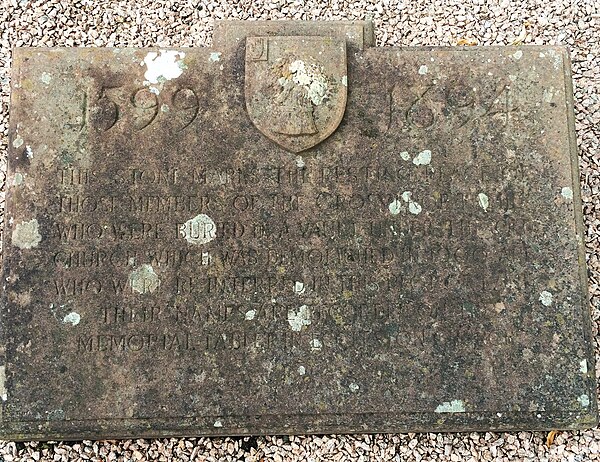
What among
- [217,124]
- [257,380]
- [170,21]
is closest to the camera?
[257,380]

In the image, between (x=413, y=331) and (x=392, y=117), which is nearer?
(x=413, y=331)

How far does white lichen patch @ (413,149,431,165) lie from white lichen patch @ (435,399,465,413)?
1.32 m

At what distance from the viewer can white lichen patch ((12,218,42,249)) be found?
340cm

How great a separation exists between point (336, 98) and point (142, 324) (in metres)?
1.66

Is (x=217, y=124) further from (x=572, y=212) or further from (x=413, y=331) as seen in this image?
(x=572, y=212)

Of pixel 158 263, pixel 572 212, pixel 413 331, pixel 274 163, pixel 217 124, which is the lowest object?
pixel 413 331

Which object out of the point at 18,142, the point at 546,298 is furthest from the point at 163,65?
the point at 546,298

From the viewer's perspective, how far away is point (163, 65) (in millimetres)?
3629

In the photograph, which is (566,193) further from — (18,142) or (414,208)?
(18,142)

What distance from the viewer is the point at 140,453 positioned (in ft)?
12.3

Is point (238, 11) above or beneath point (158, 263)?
above

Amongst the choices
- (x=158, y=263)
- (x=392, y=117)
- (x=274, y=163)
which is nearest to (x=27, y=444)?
(x=158, y=263)

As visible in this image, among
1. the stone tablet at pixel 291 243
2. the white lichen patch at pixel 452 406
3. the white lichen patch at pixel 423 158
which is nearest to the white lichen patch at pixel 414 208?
the stone tablet at pixel 291 243

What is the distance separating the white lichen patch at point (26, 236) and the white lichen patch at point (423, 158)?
7.05 feet
